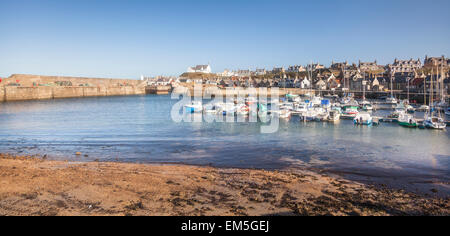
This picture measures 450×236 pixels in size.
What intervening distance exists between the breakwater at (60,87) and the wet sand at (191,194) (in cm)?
8930

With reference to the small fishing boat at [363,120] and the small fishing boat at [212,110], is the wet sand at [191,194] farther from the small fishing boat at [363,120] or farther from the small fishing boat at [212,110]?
the small fishing boat at [212,110]

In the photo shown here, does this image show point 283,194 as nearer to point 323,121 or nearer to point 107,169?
point 107,169

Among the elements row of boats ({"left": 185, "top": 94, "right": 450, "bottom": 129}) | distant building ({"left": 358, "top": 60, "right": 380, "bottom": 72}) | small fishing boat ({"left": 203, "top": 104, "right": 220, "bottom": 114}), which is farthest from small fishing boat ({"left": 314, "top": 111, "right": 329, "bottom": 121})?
distant building ({"left": 358, "top": 60, "right": 380, "bottom": 72})

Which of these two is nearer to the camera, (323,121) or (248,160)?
(248,160)

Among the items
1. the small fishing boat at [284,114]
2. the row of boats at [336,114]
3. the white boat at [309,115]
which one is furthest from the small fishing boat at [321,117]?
the small fishing boat at [284,114]

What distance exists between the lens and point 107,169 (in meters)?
Answer: 13.1

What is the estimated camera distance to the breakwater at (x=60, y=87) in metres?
88.2

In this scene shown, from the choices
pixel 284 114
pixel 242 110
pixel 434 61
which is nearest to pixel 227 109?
pixel 242 110

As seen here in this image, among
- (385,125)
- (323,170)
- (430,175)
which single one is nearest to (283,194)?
(323,170)

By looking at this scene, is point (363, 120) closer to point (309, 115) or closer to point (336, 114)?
point (336, 114)

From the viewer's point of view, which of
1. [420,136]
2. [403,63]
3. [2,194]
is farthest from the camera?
[403,63]

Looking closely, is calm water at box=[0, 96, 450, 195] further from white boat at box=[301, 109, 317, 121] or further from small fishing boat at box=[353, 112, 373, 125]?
white boat at box=[301, 109, 317, 121]

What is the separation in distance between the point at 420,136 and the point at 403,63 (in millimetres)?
173915
